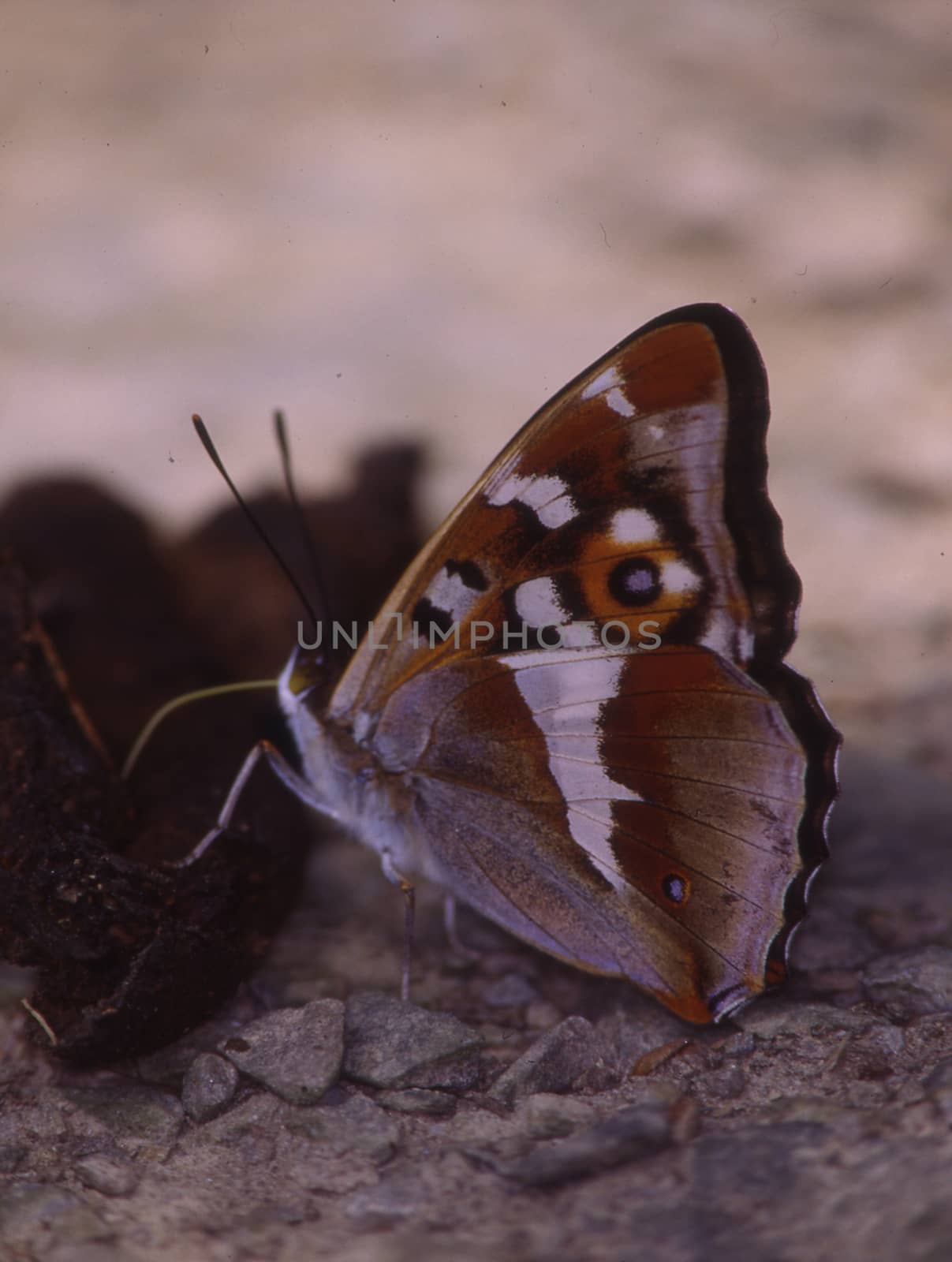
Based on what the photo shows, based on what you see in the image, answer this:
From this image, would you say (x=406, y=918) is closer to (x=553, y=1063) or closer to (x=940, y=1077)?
(x=553, y=1063)

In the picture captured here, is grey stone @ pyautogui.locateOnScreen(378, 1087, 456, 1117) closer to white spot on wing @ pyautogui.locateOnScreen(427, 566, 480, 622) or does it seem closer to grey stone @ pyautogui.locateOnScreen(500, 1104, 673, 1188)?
grey stone @ pyautogui.locateOnScreen(500, 1104, 673, 1188)

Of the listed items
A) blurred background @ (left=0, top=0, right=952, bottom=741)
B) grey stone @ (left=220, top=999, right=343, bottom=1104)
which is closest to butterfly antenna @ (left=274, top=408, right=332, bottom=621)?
blurred background @ (left=0, top=0, right=952, bottom=741)

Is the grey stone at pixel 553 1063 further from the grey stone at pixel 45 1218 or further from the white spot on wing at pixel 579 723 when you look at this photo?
the grey stone at pixel 45 1218

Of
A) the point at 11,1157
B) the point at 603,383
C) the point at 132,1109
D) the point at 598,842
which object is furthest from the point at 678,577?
the point at 11,1157

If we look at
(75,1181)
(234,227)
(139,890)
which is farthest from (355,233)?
(75,1181)

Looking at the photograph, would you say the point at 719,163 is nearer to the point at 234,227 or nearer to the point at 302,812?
the point at 234,227

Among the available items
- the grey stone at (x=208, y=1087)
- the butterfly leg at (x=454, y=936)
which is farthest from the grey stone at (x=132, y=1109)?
the butterfly leg at (x=454, y=936)
